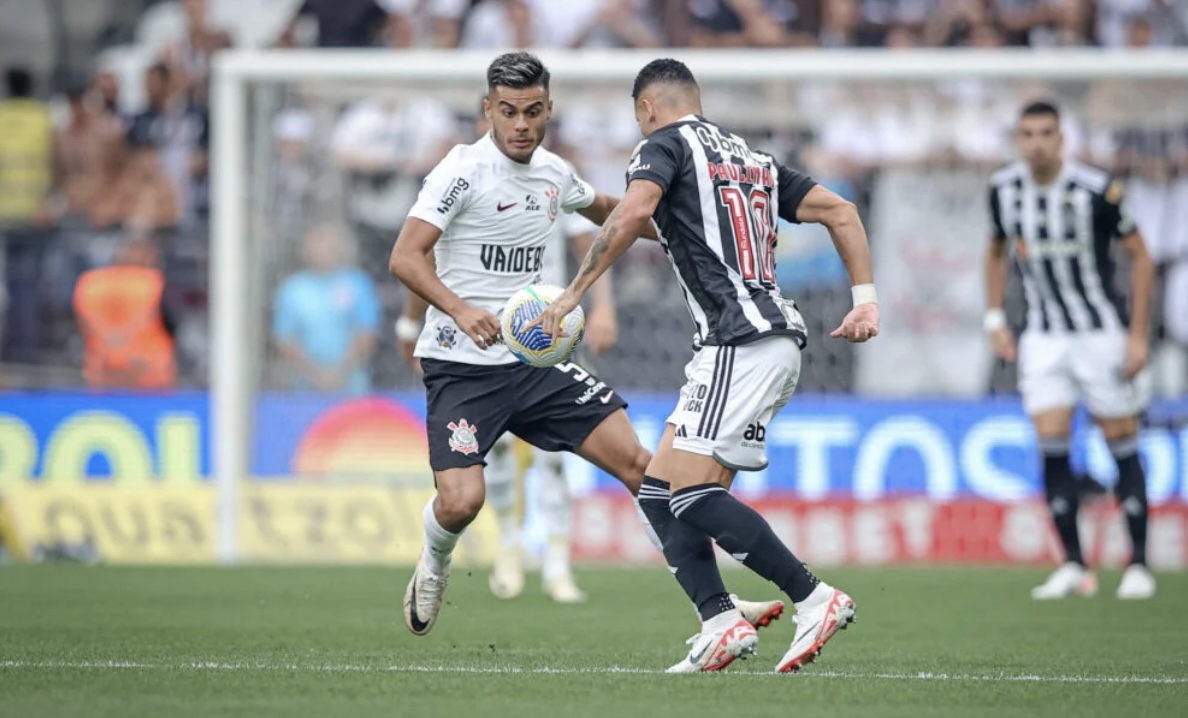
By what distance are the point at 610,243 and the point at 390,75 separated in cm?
792

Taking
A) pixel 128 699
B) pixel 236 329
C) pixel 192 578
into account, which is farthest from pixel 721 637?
pixel 236 329

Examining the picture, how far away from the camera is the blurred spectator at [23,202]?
1642cm

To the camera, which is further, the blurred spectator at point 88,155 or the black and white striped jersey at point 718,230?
the blurred spectator at point 88,155

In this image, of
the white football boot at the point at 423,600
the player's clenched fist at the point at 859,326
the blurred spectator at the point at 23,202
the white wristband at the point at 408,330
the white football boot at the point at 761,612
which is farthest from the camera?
the blurred spectator at the point at 23,202

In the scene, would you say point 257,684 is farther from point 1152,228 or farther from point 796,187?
point 1152,228

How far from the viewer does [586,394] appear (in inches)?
318

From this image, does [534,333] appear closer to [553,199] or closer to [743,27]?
[553,199]

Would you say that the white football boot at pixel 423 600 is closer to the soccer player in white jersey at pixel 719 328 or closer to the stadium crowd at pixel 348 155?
the soccer player in white jersey at pixel 719 328

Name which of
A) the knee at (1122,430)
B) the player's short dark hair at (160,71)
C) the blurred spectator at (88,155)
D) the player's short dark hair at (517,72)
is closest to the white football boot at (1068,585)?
the knee at (1122,430)

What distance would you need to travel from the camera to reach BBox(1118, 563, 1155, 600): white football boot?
10742 mm

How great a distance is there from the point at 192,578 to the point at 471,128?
4.52 m

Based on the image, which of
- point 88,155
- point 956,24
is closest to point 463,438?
point 956,24

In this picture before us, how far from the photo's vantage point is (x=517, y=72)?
7.78m

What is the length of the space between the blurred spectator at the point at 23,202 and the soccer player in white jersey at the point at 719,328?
34.8ft
